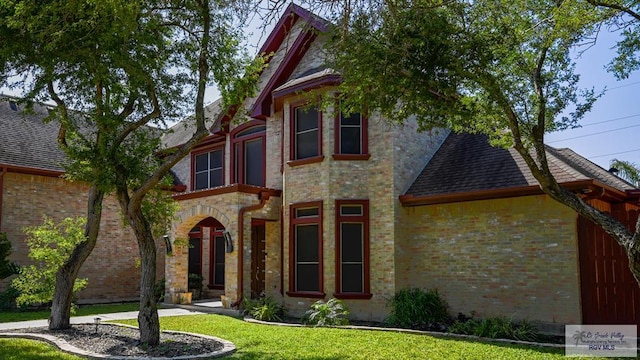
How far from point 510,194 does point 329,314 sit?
5.12 meters

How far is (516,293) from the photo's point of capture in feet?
41.0

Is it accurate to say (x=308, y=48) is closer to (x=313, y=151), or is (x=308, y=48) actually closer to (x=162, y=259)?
(x=313, y=151)

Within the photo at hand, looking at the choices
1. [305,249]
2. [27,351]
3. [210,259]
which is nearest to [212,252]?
[210,259]

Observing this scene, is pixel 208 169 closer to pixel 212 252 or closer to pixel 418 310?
pixel 212 252

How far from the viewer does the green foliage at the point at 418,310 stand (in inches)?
509

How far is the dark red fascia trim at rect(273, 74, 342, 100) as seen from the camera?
14516mm

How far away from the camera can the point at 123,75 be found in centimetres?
1170

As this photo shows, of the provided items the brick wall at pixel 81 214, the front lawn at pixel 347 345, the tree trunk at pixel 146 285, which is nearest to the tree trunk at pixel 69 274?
the tree trunk at pixel 146 285

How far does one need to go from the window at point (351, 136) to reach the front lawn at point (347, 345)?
487 centimetres

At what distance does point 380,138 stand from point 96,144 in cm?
720

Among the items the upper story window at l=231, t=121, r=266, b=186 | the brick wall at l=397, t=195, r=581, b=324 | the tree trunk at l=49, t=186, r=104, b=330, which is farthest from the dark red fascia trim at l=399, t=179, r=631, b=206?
the tree trunk at l=49, t=186, r=104, b=330

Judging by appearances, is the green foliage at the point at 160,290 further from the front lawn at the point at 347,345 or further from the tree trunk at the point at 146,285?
the tree trunk at the point at 146,285

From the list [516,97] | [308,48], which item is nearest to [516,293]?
[516,97]

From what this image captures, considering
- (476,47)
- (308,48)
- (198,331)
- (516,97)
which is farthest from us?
(308,48)
